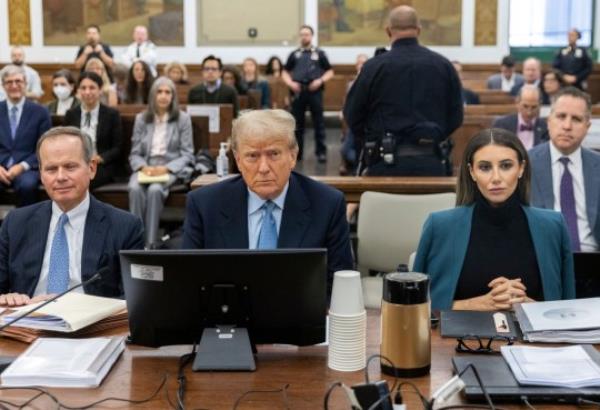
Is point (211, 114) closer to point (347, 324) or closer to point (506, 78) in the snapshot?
point (347, 324)

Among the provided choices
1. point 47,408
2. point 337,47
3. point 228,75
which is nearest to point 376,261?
point 47,408

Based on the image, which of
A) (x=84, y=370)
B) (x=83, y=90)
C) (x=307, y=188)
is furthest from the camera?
(x=83, y=90)

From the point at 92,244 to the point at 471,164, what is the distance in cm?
140

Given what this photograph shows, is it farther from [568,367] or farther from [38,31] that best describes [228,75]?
[568,367]

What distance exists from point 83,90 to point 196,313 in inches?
225

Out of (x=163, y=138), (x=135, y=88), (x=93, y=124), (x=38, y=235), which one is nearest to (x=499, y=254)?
(x=38, y=235)

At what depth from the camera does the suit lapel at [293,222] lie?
324 centimetres

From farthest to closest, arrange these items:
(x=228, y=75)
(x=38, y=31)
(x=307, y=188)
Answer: (x=38, y=31), (x=228, y=75), (x=307, y=188)

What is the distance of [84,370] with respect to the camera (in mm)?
2363

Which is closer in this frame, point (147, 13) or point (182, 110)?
point (182, 110)

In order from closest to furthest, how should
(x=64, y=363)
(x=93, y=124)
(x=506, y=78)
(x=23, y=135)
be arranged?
1. (x=64, y=363)
2. (x=23, y=135)
3. (x=93, y=124)
4. (x=506, y=78)

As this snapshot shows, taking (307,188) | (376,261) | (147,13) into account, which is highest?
(147,13)

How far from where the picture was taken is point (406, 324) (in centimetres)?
238

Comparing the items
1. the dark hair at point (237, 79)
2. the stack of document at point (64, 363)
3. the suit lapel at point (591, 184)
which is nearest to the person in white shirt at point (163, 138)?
the suit lapel at point (591, 184)
